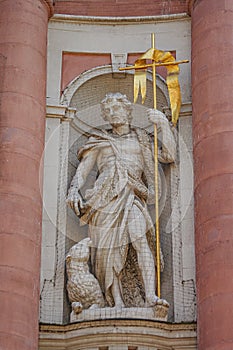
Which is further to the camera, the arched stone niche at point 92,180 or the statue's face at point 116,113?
the statue's face at point 116,113

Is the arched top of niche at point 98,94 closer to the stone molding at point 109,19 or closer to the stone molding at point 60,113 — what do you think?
the stone molding at point 60,113

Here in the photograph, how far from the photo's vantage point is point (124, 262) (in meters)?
12.3

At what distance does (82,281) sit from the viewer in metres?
12.1

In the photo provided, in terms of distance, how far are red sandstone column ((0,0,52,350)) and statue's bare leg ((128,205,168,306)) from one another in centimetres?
98

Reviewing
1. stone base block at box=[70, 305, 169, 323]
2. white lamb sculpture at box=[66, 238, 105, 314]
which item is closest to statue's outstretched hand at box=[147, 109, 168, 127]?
white lamb sculpture at box=[66, 238, 105, 314]

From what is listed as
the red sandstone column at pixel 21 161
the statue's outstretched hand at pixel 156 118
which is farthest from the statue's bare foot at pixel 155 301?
the statue's outstretched hand at pixel 156 118

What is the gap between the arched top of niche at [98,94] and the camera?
1331cm

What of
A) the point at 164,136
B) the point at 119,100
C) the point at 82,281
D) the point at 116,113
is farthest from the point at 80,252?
the point at 119,100

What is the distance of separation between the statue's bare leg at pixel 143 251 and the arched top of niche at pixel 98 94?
1344 millimetres

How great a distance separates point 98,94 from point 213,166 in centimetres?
215

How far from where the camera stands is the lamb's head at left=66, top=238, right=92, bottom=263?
12.1 m

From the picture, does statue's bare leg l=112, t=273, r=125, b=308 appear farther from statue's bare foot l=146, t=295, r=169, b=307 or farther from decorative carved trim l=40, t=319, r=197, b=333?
decorative carved trim l=40, t=319, r=197, b=333

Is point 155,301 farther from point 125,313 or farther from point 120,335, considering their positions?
point 120,335

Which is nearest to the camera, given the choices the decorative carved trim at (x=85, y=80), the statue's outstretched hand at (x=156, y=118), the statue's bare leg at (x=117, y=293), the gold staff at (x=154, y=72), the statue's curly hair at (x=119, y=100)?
the statue's bare leg at (x=117, y=293)
